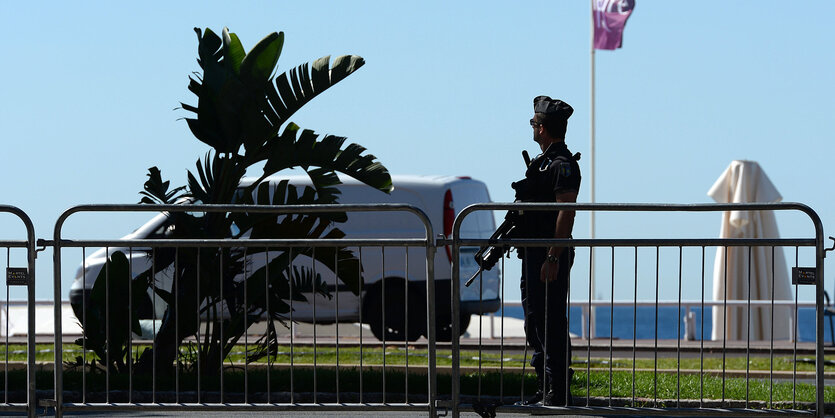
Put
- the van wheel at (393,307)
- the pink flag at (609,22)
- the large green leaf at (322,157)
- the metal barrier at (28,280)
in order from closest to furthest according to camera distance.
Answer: the metal barrier at (28,280) → the large green leaf at (322,157) → the van wheel at (393,307) → the pink flag at (609,22)

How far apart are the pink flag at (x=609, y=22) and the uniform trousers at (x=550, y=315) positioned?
20.8m

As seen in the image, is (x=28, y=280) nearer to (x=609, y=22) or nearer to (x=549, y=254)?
(x=549, y=254)

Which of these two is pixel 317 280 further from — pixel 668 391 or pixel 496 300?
pixel 496 300

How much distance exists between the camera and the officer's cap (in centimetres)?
839

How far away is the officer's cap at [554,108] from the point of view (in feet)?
27.5

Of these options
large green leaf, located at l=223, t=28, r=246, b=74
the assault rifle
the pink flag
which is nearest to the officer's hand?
the assault rifle

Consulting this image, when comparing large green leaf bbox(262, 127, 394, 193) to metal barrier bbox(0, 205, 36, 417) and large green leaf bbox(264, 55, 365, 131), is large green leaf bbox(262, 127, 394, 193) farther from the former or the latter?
metal barrier bbox(0, 205, 36, 417)

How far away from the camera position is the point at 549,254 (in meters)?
7.80

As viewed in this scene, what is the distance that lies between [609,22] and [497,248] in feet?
69.9

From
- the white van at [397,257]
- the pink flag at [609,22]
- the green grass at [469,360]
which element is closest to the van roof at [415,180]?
the white van at [397,257]

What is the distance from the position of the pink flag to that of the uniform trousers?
2080 cm

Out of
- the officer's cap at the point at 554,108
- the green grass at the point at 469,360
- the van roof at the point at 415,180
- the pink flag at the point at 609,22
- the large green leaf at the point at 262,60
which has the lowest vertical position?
the green grass at the point at 469,360

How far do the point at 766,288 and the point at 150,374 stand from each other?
1071 cm

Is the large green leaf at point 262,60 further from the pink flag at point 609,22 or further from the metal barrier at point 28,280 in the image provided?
the pink flag at point 609,22
